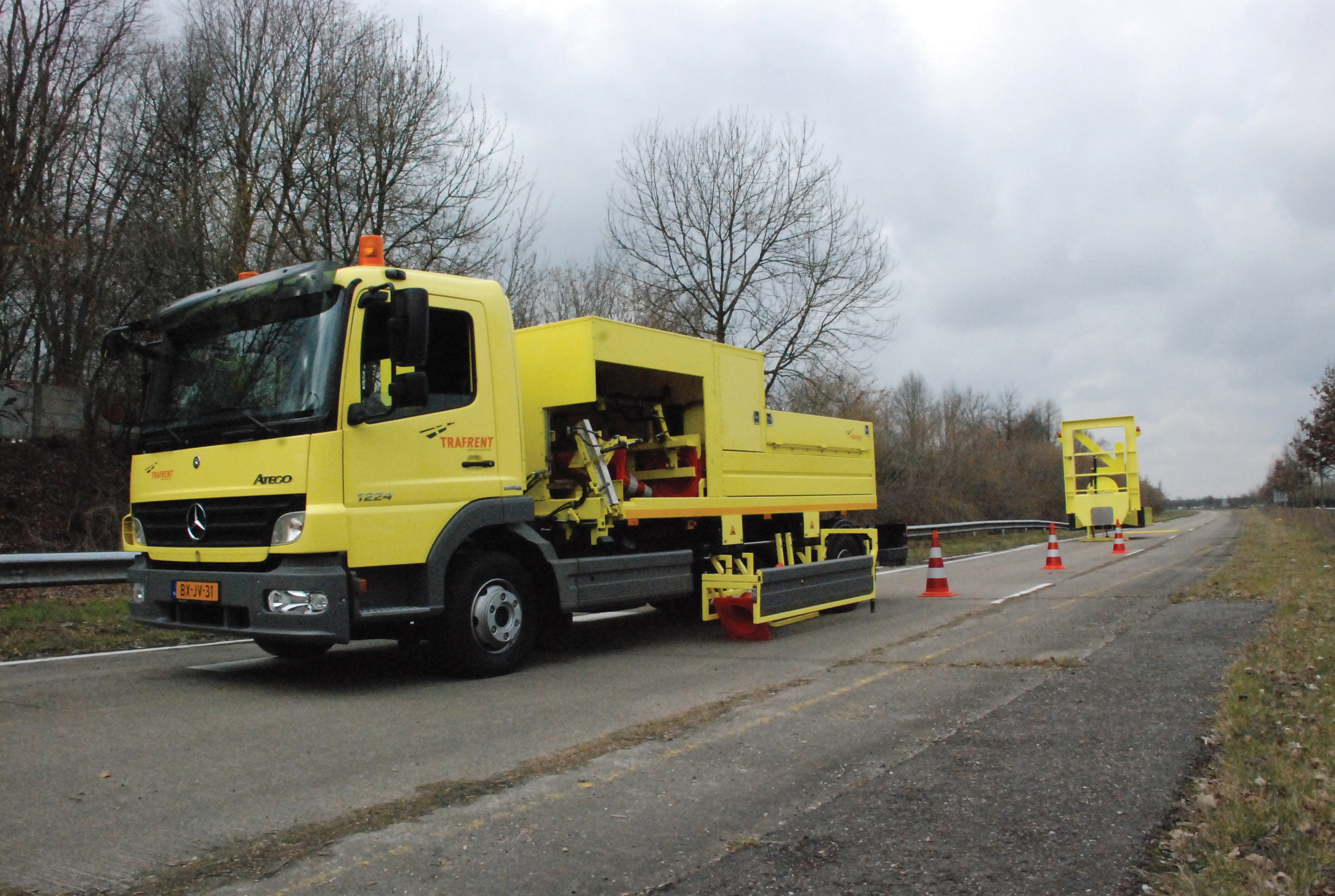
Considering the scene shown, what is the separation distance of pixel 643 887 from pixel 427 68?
18442mm

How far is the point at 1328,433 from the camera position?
79.4 ft

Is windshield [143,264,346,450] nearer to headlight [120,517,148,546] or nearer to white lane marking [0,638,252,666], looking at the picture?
headlight [120,517,148,546]

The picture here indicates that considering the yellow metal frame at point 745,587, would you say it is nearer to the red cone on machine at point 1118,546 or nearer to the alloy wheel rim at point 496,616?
the alloy wheel rim at point 496,616

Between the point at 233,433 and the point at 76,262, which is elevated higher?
the point at 76,262

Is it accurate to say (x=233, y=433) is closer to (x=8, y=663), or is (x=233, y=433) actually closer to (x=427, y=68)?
(x=8, y=663)

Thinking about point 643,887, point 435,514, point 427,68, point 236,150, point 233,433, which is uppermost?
point 427,68

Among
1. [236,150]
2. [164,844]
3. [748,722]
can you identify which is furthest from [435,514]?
[236,150]

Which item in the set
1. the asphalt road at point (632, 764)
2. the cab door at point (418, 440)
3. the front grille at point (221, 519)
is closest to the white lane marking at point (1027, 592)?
the asphalt road at point (632, 764)

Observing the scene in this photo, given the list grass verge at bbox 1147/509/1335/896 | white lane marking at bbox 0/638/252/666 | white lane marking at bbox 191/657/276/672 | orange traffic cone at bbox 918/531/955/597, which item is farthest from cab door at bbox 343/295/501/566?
orange traffic cone at bbox 918/531/955/597

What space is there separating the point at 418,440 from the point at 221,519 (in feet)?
4.42

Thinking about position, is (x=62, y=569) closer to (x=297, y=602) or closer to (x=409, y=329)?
(x=297, y=602)

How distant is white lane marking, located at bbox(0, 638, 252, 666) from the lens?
7.83 metres

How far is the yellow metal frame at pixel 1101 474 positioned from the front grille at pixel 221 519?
25.2m

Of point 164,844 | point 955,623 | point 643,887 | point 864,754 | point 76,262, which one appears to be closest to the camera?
point 643,887
